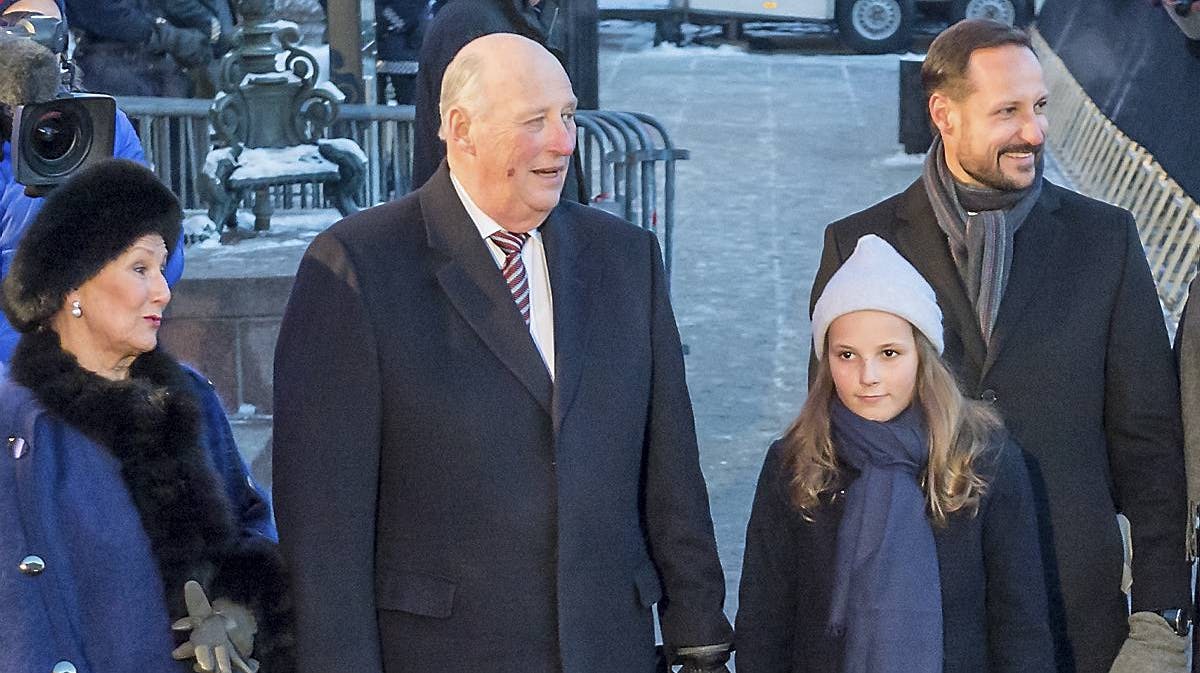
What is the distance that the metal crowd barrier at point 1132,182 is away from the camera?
11.7 meters

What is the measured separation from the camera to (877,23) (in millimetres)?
23281

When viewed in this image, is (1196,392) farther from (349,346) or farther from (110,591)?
(110,591)

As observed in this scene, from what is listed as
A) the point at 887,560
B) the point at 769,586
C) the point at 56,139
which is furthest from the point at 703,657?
the point at 56,139

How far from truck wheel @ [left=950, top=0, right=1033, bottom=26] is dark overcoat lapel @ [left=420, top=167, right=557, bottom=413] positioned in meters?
19.6

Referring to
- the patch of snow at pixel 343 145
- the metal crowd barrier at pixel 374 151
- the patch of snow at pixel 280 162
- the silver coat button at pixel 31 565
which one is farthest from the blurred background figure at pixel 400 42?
the silver coat button at pixel 31 565

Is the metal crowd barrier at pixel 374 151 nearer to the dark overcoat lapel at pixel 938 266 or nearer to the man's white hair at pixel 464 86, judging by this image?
the dark overcoat lapel at pixel 938 266

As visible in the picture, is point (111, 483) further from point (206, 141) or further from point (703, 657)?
point (206, 141)

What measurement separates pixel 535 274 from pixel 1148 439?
4.49ft

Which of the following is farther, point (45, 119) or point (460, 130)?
point (45, 119)

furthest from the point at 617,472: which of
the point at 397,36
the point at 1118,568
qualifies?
the point at 397,36

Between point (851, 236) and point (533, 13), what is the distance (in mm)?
3252

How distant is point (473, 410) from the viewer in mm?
→ 3451

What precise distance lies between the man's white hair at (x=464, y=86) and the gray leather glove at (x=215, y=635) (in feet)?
3.19

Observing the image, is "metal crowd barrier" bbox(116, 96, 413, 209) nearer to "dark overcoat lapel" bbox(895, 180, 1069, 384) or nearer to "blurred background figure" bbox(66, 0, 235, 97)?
"blurred background figure" bbox(66, 0, 235, 97)
